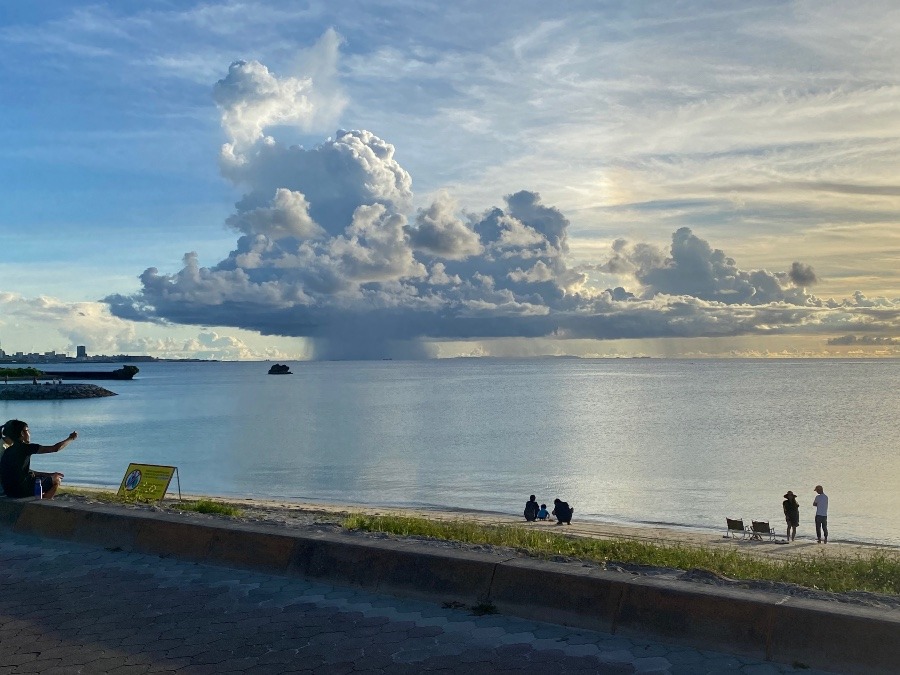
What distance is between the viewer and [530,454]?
5525 centimetres

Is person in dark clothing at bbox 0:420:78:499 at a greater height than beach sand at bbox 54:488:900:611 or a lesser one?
greater

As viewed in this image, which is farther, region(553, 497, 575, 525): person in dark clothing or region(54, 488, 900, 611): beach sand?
region(553, 497, 575, 525): person in dark clothing

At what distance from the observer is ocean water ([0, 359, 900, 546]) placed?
37.0 m

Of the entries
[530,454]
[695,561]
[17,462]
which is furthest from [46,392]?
[695,561]

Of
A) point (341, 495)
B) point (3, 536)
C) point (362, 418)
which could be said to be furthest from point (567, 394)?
point (3, 536)

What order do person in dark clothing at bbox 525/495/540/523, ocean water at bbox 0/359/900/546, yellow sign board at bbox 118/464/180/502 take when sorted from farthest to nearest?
ocean water at bbox 0/359/900/546
person in dark clothing at bbox 525/495/540/523
yellow sign board at bbox 118/464/180/502

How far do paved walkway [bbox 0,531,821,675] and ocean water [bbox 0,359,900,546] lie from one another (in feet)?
84.4

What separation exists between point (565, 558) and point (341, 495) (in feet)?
105

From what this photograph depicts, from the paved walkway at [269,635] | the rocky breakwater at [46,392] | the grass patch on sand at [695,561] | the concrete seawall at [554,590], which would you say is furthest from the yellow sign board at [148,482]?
the rocky breakwater at [46,392]

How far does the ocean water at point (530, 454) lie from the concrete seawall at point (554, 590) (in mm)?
25040

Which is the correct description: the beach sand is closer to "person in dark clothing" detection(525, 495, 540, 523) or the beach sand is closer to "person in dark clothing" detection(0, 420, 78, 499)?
"person in dark clothing" detection(525, 495, 540, 523)

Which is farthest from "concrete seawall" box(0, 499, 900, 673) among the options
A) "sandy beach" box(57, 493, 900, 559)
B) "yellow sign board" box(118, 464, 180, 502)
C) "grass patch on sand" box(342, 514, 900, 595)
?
"sandy beach" box(57, 493, 900, 559)

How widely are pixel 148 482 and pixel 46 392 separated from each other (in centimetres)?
12356

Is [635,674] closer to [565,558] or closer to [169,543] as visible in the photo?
[565,558]
